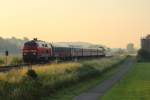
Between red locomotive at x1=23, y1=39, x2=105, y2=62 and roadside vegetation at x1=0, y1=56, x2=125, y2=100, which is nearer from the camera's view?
roadside vegetation at x1=0, y1=56, x2=125, y2=100

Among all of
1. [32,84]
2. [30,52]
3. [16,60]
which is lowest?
[32,84]

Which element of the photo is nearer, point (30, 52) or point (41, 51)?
point (30, 52)

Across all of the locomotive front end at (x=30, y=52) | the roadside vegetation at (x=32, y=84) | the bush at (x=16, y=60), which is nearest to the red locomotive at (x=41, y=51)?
the locomotive front end at (x=30, y=52)

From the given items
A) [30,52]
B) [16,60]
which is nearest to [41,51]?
[30,52]

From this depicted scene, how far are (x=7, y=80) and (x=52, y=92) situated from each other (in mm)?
3538

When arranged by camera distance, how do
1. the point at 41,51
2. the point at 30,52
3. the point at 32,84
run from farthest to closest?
1. the point at 41,51
2. the point at 30,52
3. the point at 32,84

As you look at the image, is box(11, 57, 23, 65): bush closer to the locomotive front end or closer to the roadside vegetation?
the locomotive front end

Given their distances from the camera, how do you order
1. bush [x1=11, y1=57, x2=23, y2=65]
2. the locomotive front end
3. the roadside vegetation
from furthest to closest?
bush [x1=11, y1=57, x2=23, y2=65]
the locomotive front end
the roadside vegetation

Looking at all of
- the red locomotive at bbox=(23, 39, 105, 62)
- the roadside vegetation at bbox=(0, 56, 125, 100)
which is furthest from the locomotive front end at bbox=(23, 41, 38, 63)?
the roadside vegetation at bbox=(0, 56, 125, 100)

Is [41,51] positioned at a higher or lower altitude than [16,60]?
higher

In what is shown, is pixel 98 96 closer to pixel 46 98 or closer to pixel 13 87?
pixel 46 98

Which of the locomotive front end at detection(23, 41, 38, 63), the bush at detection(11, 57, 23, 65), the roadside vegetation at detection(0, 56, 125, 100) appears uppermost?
the locomotive front end at detection(23, 41, 38, 63)

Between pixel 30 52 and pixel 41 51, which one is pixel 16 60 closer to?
pixel 30 52

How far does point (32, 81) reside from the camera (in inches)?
1103
